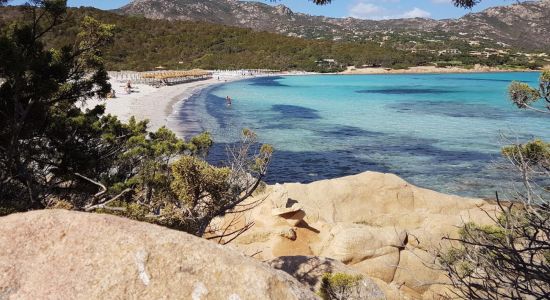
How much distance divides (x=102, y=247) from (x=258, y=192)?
11.4 meters

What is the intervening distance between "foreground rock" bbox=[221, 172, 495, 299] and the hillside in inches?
3333

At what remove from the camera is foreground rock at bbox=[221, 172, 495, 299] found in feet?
32.6

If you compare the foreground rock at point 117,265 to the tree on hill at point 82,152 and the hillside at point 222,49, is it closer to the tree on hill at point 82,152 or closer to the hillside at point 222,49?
the tree on hill at point 82,152

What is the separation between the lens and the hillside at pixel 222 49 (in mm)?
100500

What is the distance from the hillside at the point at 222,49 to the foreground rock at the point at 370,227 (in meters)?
84.7

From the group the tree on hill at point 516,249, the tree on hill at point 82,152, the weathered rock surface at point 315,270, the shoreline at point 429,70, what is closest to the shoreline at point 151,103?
the tree on hill at point 82,152

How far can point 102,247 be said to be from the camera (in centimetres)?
270

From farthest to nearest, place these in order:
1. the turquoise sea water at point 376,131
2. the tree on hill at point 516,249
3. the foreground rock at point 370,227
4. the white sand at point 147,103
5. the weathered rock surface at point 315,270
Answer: the white sand at point 147,103
the turquoise sea water at point 376,131
the foreground rock at point 370,227
the weathered rock surface at point 315,270
the tree on hill at point 516,249

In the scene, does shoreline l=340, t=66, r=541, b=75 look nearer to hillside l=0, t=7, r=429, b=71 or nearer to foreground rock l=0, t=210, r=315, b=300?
hillside l=0, t=7, r=429, b=71

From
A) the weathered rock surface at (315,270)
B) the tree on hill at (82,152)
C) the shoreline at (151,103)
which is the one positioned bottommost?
the shoreline at (151,103)

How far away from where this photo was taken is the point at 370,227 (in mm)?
11070

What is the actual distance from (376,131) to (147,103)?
22.2 m

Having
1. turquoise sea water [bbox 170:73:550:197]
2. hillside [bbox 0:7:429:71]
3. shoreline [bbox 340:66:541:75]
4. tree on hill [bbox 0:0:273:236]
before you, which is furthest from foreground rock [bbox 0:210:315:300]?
shoreline [bbox 340:66:541:75]

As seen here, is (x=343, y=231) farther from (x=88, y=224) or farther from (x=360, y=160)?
(x=360, y=160)
